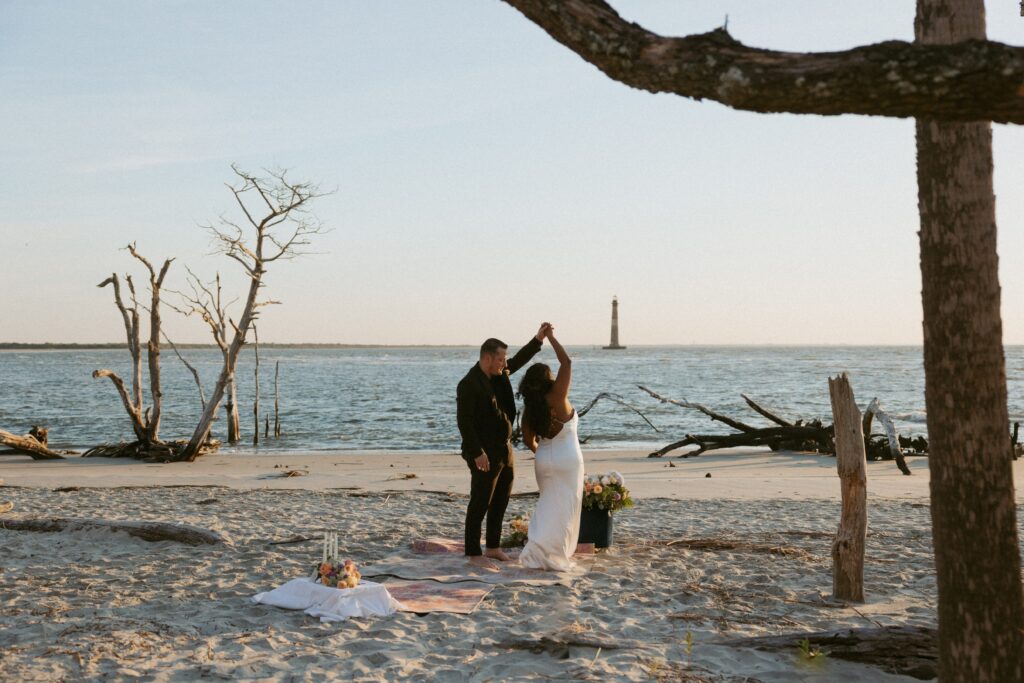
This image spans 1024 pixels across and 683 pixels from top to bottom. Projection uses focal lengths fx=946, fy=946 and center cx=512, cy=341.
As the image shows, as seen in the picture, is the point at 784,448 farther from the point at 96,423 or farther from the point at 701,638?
the point at 96,423

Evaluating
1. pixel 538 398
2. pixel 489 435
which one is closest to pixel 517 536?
pixel 489 435

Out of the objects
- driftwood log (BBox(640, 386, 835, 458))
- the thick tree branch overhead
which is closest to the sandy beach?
the thick tree branch overhead

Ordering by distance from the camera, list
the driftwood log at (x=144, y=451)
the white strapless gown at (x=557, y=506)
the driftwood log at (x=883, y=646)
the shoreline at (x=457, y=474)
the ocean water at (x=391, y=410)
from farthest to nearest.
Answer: the ocean water at (x=391, y=410) → the driftwood log at (x=144, y=451) → the shoreline at (x=457, y=474) → the white strapless gown at (x=557, y=506) → the driftwood log at (x=883, y=646)

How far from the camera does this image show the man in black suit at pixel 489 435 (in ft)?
26.2

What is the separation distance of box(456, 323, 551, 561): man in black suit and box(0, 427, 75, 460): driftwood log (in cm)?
1375

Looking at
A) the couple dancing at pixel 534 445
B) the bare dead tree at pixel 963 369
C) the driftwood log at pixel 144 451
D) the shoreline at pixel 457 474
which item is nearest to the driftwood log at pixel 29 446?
the shoreline at pixel 457 474

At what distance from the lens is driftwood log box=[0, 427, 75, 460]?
18500mm

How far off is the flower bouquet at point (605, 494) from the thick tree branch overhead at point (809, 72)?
19.0 ft

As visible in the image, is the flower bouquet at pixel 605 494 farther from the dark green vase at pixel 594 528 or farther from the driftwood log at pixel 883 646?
the driftwood log at pixel 883 646

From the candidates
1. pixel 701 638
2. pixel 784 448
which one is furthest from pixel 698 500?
pixel 784 448

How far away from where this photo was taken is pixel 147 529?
8.88m

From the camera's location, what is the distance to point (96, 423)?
3416cm

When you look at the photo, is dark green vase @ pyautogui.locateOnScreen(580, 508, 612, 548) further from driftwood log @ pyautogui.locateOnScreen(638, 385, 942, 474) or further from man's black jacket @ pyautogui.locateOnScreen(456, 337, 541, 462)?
driftwood log @ pyautogui.locateOnScreen(638, 385, 942, 474)

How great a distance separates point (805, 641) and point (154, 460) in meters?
16.5
